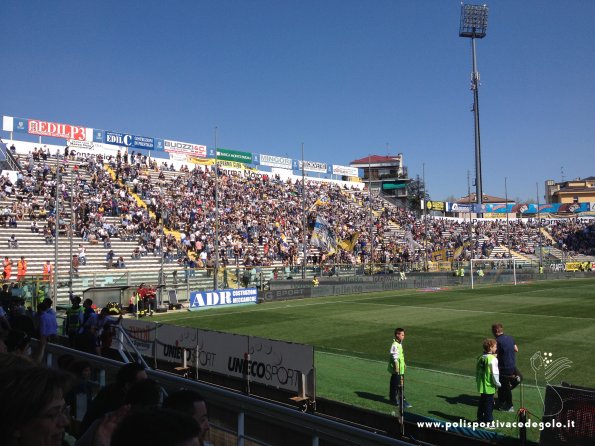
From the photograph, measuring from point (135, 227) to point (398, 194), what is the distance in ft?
242

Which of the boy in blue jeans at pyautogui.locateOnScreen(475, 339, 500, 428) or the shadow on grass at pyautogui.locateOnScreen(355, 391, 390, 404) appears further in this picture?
the shadow on grass at pyautogui.locateOnScreen(355, 391, 390, 404)

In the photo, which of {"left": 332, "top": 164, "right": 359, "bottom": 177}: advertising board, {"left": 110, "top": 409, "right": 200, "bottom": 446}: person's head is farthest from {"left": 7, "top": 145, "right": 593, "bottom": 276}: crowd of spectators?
{"left": 110, "top": 409, "right": 200, "bottom": 446}: person's head

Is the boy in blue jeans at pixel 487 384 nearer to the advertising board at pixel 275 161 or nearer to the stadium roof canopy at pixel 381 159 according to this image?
the advertising board at pixel 275 161

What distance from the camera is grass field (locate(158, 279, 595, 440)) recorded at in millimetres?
12859

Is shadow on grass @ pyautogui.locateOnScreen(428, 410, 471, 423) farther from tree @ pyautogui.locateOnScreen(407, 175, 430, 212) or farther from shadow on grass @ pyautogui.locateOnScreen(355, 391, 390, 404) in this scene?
tree @ pyautogui.locateOnScreen(407, 175, 430, 212)

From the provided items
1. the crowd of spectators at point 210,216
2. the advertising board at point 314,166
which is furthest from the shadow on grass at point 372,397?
the advertising board at point 314,166

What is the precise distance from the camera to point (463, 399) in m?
12.2

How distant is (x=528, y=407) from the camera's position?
11391mm

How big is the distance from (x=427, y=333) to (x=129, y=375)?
1903 centimetres

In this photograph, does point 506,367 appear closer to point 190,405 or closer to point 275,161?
point 190,405

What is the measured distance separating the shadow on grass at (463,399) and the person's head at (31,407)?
1114 cm

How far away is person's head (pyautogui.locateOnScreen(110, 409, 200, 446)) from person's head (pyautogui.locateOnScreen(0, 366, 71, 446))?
37 centimetres

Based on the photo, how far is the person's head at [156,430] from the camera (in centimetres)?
207

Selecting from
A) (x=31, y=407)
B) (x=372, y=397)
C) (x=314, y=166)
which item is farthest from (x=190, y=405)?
(x=314, y=166)
